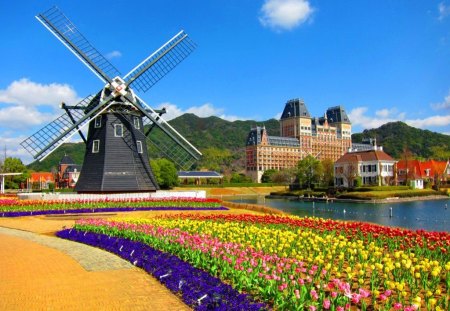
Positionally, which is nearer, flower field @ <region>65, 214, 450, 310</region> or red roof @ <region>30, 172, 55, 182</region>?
flower field @ <region>65, 214, 450, 310</region>

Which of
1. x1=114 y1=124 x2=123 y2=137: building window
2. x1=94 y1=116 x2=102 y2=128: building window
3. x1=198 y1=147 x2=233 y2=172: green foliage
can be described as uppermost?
x1=198 y1=147 x2=233 y2=172: green foliage

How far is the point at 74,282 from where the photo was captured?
7777 mm

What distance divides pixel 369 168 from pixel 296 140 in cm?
5867

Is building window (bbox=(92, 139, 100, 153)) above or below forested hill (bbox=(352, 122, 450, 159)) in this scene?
below

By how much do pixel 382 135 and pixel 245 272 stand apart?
153457 millimetres

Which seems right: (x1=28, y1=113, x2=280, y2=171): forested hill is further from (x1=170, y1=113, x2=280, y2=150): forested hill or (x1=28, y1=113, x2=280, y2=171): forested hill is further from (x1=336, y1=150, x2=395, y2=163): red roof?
(x1=336, y1=150, x2=395, y2=163): red roof

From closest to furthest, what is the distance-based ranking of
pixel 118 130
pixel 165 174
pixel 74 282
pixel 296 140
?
pixel 74 282, pixel 118 130, pixel 165 174, pixel 296 140

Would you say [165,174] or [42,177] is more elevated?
[42,177]

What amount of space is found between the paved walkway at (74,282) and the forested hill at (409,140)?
121389 mm

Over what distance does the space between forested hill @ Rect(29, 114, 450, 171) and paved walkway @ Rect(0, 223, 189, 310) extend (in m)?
103

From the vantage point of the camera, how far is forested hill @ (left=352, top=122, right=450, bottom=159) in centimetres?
12741

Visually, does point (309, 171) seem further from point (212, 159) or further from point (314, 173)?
point (212, 159)

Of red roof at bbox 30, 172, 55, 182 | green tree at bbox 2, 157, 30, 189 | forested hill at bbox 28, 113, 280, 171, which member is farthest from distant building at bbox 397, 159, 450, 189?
forested hill at bbox 28, 113, 280, 171

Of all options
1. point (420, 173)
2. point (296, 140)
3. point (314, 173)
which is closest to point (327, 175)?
point (314, 173)
